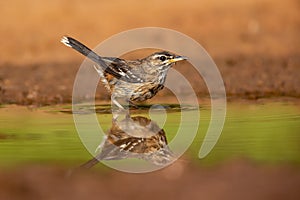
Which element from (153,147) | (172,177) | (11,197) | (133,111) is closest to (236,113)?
(133,111)

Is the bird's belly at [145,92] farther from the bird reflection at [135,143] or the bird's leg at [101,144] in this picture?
the bird's leg at [101,144]

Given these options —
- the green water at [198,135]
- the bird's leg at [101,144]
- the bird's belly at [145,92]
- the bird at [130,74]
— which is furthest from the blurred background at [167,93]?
the bird's belly at [145,92]

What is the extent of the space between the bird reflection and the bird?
818mm

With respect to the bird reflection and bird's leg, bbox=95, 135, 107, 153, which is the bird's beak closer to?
the bird reflection

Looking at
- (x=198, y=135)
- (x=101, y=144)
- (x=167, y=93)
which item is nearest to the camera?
(x=101, y=144)

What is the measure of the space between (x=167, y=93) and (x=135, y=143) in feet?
12.9

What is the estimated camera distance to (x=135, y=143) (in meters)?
10.8

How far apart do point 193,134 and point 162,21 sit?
796 cm

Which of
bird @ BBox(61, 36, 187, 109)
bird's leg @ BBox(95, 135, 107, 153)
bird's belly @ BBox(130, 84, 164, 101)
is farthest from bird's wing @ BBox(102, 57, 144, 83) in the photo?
bird's leg @ BBox(95, 135, 107, 153)

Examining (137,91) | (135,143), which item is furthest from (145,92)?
(135,143)

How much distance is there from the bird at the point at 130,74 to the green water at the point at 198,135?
48 cm

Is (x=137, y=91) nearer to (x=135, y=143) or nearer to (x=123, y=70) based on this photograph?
(x=123, y=70)

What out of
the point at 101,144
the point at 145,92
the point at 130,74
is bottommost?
the point at 101,144

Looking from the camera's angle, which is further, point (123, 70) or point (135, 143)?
point (123, 70)
